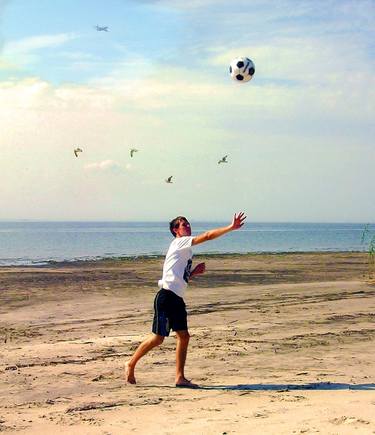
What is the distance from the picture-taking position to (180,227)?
26.1 ft

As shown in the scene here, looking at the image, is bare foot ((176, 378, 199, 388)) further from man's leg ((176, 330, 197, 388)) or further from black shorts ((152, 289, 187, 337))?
black shorts ((152, 289, 187, 337))

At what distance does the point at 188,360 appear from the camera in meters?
9.05

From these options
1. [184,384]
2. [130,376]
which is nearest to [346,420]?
[184,384]

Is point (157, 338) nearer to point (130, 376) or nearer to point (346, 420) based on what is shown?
point (130, 376)

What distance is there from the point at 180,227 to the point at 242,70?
6413 millimetres

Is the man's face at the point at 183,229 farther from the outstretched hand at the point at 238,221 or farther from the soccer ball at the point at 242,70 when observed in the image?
the soccer ball at the point at 242,70

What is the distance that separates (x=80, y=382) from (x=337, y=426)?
3.35 metres

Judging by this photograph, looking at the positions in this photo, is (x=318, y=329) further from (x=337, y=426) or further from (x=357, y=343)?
(x=337, y=426)

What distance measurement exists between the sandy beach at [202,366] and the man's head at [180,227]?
5.92 feet

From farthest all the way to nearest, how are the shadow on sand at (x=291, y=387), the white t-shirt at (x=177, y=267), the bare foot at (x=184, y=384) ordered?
the white t-shirt at (x=177, y=267) < the bare foot at (x=184, y=384) < the shadow on sand at (x=291, y=387)

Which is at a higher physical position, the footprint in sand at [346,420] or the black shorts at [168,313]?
the black shorts at [168,313]

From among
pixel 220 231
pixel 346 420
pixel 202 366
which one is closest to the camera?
pixel 346 420

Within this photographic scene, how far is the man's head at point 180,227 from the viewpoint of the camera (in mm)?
7914

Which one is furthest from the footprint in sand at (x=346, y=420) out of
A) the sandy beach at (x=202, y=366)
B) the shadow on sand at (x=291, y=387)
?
the shadow on sand at (x=291, y=387)
